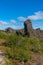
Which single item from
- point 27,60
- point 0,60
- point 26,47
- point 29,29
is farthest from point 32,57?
point 29,29

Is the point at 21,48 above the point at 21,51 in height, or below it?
above

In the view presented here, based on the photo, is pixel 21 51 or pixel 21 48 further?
pixel 21 48

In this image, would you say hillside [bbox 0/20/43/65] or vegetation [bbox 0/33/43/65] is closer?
hillside [bbox 0/20/43/65]

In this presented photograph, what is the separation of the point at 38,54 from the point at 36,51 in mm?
848

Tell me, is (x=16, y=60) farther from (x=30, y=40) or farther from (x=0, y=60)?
(x=30, y=40)

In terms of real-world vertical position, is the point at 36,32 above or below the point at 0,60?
above

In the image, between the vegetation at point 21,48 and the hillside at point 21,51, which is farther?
the vegetation at point 21,48

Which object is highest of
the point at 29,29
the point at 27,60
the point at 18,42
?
the point at 29,29

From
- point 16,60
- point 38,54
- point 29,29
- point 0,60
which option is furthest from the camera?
point 29,29

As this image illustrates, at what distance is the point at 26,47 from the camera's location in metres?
18.6

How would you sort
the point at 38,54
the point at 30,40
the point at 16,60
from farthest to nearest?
the point at 30,40 < the point at 38,54 < the point at 16,60

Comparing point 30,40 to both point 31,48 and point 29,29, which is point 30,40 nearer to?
point 31,48

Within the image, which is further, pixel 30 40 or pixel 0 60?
pixel 30 40

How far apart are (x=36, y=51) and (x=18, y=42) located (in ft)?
5.06
